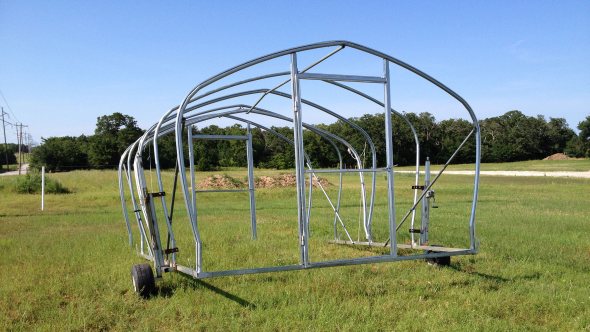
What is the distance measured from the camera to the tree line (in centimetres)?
3175

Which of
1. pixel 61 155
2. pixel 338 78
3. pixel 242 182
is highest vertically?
pixel 61 155

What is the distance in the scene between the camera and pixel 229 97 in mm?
7430

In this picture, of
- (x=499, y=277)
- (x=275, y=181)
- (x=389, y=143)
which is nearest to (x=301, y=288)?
(x=389, y=143)

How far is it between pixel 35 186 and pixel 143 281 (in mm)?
26009

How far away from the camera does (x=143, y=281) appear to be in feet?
20.6

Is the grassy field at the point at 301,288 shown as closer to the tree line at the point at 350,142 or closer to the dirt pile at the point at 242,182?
the tree line at the point at 350,142

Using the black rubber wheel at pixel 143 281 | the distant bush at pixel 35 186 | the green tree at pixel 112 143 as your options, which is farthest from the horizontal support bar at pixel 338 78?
the green tree at pixel 112 143

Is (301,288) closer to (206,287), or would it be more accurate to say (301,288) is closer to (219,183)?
(206,287)

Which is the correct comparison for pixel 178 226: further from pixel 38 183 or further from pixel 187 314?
pixel 38 183

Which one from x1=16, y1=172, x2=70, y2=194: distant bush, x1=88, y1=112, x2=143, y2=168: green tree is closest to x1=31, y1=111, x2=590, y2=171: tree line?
x1=88, y1=112, x2=143, y2=168: green tree

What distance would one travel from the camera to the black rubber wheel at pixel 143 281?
6.27 m

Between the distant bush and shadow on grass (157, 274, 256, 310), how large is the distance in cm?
2458

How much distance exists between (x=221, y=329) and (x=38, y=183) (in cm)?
2759

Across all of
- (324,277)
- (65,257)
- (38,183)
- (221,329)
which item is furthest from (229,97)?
(38,183)
